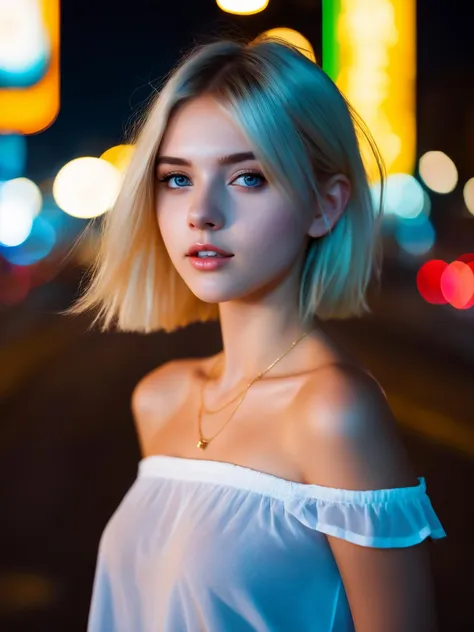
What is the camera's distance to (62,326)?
7320 millimetres

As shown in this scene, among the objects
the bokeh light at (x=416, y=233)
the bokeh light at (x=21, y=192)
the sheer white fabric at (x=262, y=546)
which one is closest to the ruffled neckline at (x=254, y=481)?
the sheer white fabric at (x=262, y=546)

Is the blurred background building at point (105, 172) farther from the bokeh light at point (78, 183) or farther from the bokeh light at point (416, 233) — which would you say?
the bokeh light at point (416, 233)

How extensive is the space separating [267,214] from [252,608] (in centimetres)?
61

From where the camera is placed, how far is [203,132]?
1.43m

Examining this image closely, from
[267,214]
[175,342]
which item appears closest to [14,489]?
[175,342]

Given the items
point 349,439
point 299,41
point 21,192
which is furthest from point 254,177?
point 21,192

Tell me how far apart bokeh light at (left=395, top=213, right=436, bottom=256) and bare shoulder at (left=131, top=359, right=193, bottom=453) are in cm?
364

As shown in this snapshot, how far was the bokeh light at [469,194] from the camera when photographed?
14.0ft

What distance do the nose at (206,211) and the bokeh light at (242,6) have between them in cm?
223

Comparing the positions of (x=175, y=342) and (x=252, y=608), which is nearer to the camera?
(x=252, y=608)

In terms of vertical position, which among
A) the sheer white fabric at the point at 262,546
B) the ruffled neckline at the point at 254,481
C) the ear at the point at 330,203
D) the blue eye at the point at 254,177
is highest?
the blue eye at the point at 254,177

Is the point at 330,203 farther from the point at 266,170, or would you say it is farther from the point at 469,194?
the point at 469,194

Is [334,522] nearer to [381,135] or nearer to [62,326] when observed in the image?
[381,135]

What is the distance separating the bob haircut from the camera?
1396 mm
